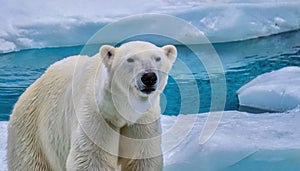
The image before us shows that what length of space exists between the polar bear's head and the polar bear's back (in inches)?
10.6

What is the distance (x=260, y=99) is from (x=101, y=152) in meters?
3.78

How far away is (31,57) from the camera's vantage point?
696 cm

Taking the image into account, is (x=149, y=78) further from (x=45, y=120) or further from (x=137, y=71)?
(x=45, y=120)

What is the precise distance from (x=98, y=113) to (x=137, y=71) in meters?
0.24

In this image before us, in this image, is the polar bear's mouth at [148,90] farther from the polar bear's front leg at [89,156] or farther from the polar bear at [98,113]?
the polar bear's front leg at [89,156]

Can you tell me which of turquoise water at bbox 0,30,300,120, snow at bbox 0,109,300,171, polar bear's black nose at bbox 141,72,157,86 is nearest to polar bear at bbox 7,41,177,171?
polar bear's black nose at bbox 141,72,157,86

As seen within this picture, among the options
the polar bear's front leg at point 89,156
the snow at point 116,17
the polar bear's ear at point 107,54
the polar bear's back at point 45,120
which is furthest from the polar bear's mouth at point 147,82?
the snow at point 116,17

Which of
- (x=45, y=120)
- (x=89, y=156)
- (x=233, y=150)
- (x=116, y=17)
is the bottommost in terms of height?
(x=233, y=150)

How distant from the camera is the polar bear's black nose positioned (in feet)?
5.52

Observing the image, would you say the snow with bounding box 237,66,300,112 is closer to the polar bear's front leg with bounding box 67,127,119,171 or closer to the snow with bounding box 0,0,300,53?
the snow with bounding box 0,0,300,53

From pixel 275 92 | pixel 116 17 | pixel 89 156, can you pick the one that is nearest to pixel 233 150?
pixel 89 156

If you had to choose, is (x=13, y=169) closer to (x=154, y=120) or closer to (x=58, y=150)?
(x=58, y=150)

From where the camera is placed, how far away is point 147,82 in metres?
1.69

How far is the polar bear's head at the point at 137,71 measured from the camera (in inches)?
67.4
